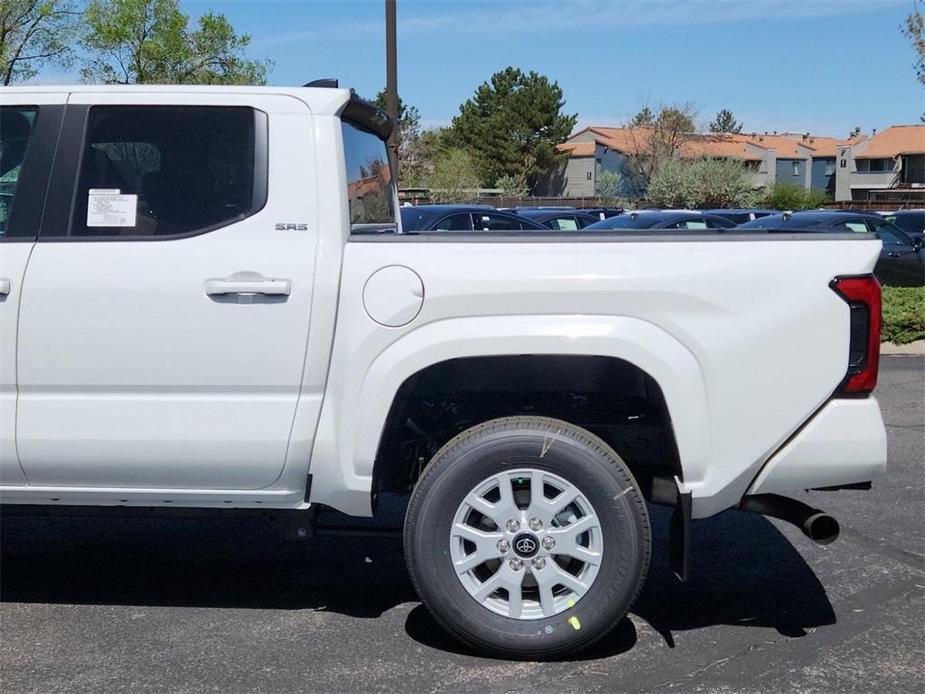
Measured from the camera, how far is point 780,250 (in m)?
3.82

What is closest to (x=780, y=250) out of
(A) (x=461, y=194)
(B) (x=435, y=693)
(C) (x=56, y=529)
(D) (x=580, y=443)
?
(D) (x=580, y=443)

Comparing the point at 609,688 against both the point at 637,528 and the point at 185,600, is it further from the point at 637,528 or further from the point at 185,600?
the point at 185,600

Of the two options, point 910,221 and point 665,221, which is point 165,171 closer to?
point 665,221

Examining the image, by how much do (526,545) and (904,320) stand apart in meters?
9.92

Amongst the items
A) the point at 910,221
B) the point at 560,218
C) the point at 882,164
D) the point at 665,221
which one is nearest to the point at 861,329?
the point at 665,221

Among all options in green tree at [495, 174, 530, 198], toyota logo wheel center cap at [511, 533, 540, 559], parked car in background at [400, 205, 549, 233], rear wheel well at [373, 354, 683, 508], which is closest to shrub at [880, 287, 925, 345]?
parked car in background at [400, 205, 549, 233]

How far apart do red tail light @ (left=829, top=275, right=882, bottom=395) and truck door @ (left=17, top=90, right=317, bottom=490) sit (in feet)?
6.15

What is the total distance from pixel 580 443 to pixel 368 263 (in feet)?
3.21

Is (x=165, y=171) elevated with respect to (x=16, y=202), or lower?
elevated

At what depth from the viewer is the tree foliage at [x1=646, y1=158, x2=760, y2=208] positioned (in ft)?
159

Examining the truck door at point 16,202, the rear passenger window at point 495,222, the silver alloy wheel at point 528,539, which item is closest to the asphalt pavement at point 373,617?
the silver alloy wheel at point 528,539

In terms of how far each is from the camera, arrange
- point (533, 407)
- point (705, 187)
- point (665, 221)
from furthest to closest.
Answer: point (705, 187) → point (665, 221) → point (533, 407)

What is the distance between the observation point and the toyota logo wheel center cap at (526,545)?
3.86m

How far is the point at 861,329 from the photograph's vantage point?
150 inches
